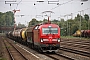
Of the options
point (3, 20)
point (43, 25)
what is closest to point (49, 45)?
point (43, 25)

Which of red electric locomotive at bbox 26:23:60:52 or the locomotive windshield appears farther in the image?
the locomotive windshield

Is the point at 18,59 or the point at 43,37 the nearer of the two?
the point at 18,59

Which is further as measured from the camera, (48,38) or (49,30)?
(49,30)

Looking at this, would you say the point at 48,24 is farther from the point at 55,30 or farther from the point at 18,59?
the point at 18,59

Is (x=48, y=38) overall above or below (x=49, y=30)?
below

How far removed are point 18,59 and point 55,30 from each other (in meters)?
6.10

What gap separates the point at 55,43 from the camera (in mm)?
24234

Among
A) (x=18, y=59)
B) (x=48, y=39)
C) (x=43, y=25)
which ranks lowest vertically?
(x=18, y=59)

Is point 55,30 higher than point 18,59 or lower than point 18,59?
higher


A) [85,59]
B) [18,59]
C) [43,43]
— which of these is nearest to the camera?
[85,59]

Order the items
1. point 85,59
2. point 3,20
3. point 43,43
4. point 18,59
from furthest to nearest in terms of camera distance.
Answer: point 3,20 → point 43,43 → point 18,59 → point 85,59

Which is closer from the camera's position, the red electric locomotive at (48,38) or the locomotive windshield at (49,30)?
the red electric locomotive at (48,38)

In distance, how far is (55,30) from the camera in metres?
25.0

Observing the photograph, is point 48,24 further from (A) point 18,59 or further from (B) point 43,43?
(A) point 18,59
